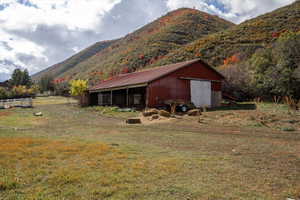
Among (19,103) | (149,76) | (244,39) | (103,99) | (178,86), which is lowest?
(19,103)

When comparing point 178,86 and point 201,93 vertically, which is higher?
point 178,86

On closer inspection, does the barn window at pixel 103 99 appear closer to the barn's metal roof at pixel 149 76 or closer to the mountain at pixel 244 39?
the barn's metal roof at pixel 149 76

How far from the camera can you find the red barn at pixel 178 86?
21.8 m

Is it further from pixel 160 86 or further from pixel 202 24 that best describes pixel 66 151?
pixel 202 24

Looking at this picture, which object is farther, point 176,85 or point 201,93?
point 201,93

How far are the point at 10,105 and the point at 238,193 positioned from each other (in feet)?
120

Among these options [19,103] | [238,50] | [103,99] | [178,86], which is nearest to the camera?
[178,86]

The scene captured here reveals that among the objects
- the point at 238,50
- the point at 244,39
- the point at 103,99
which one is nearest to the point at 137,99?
the point at 103,99

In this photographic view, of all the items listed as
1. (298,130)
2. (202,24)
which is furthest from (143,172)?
(202,24)

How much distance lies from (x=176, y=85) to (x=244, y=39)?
114 ft

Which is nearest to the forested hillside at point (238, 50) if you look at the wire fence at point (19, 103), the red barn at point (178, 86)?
the red barn at point (178, 86)

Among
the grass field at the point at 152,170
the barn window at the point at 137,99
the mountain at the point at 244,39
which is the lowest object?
the grass field at the point at 152,170

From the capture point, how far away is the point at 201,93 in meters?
24.9

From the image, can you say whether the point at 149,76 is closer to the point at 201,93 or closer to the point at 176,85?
the point at 176,85
